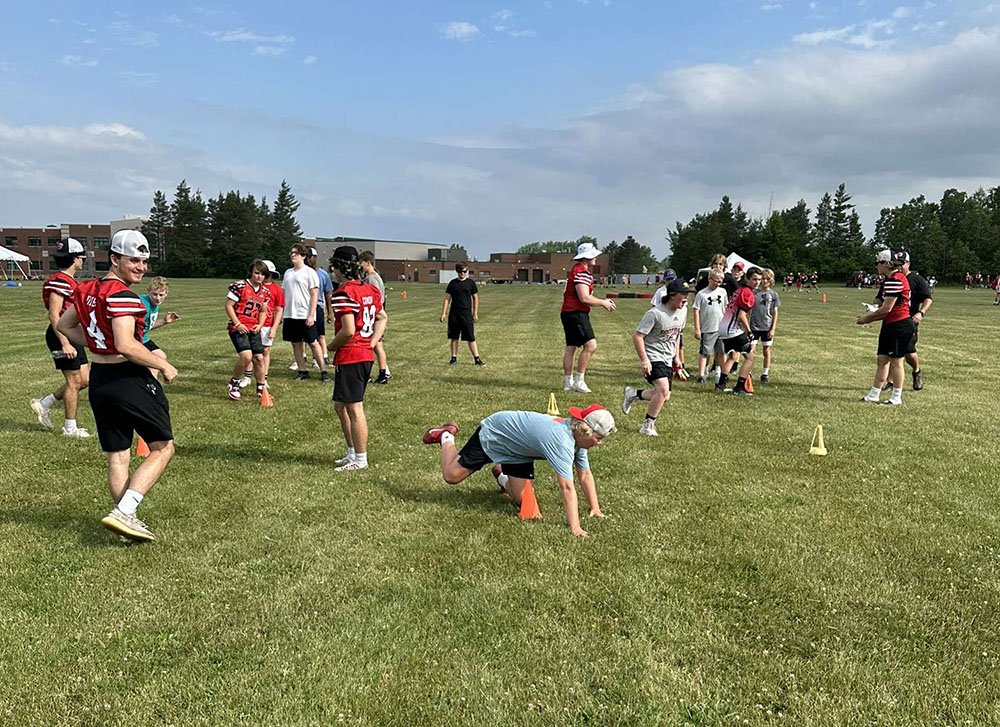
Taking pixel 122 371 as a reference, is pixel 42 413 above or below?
below

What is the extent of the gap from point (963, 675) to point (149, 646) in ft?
14.2

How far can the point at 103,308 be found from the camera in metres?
4.31

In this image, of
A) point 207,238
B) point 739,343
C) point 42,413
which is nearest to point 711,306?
point 739,343

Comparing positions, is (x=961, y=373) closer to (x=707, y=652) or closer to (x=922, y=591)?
(x=922, y=591)

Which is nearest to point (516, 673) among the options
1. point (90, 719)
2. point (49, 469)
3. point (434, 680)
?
point (434, 680)

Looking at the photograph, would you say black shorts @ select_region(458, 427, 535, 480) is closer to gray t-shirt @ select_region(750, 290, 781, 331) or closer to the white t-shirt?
the white t-shirt

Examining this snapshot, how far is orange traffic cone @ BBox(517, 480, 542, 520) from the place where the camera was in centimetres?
533

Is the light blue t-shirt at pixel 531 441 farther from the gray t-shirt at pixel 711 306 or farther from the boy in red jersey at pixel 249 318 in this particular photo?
the gray t-shirt at pixel 711 306

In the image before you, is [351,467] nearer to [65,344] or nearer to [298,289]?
[65,344]

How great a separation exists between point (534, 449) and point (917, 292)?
838 cm

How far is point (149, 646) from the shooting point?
355 centimetres

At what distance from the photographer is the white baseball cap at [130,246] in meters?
4.45

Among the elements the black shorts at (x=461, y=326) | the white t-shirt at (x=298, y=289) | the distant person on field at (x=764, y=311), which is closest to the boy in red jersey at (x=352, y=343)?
the white t-shirt at (x=298, y=289)

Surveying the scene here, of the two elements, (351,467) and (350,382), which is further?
(351,467)
